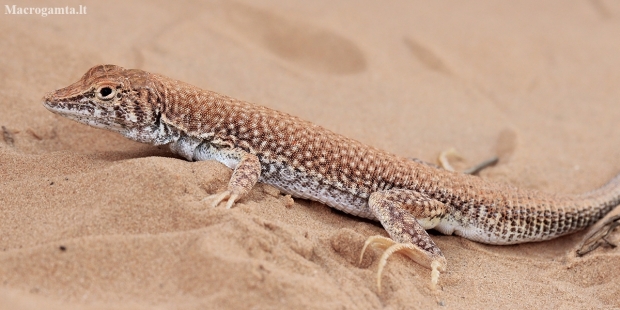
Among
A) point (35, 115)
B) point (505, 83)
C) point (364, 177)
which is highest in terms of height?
point (505, 83)

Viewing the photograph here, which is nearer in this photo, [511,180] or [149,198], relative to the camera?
[149,198]

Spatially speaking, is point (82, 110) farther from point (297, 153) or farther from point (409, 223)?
point (409, 223)

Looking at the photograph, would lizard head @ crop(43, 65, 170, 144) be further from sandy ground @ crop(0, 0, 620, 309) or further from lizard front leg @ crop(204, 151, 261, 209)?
lizard front leg @ crop(204, 151, 261, 209)

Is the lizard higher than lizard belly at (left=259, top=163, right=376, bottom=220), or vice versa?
the lizard

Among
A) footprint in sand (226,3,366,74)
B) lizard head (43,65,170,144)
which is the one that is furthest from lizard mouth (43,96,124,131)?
footprint in sand (226,3,366,74)

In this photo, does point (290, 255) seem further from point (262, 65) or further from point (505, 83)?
point (505, 83)

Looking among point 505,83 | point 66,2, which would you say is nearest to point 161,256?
point 66,2

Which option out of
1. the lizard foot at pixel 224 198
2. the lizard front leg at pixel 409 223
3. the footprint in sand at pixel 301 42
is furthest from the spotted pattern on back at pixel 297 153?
the footprint in sand at pixel 301 42

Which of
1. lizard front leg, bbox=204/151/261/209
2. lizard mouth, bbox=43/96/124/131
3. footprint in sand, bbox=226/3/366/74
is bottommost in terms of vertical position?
lizard front leg, bbox=204/151/261/209
